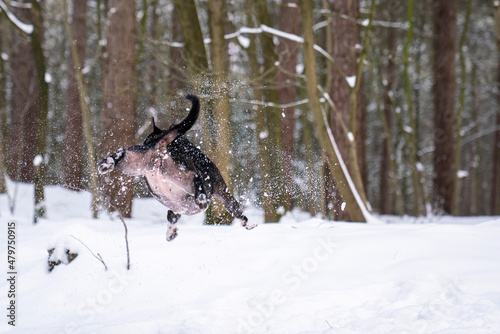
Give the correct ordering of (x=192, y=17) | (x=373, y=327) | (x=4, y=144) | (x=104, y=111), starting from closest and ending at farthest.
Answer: (x=373, y=327), (x=104, y=111), (x=192, y=17), (x=4, y=144)

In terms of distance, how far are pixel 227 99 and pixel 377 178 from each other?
21.7 meters

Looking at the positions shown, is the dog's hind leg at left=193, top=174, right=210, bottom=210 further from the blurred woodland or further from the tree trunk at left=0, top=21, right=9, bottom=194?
the tree trunk at left=0, top=21, right=9, bottom=194

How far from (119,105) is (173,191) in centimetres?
199

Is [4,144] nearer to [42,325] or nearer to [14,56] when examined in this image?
[14,56]

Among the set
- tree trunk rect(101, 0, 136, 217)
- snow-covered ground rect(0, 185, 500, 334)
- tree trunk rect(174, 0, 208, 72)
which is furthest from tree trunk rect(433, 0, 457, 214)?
tree trunk rect(101, 0, 136, 217)

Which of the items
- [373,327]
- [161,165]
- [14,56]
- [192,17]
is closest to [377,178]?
[14,56]

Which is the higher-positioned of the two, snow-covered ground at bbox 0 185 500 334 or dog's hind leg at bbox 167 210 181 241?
dog's hind leg at bbox 167 210 181 241

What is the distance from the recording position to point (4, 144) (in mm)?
8430

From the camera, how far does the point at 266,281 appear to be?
4.12 meters

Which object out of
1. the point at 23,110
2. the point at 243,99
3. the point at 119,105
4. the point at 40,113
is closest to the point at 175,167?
the point at 243,99

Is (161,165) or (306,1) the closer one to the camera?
(161,165)

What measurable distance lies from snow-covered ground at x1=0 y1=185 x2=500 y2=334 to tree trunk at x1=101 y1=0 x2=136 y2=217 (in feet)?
2.25

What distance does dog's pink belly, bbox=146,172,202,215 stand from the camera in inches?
88.4

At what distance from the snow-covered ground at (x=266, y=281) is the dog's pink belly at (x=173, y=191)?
70cm
